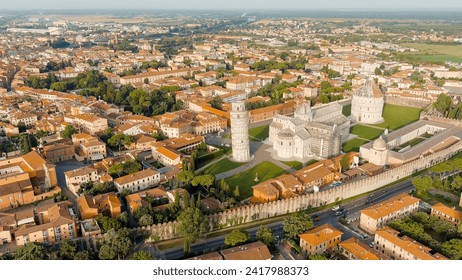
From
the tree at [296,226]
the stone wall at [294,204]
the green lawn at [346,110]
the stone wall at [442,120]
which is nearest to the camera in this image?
the tree at [296,226]

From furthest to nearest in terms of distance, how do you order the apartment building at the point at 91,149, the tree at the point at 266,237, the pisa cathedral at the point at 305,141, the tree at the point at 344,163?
the apartment building at the point at 91,149
the pisa cathedral at the point at 305,141
the tree at the point at 344,163
the tree at the point at 266,237

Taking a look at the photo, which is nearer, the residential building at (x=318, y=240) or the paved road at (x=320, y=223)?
the residential building at (x=318, y=240)

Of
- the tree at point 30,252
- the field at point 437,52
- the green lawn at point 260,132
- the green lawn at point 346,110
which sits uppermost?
the field at point 437,52

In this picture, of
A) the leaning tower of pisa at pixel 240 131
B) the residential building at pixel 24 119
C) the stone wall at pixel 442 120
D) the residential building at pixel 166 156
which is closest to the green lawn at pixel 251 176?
the leaning tower of pisa at pixel 240 131

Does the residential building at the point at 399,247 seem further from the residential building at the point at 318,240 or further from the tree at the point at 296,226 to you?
the tree at the point at 296,226

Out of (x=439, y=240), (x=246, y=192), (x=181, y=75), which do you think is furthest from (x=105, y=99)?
(x=439, y=240)

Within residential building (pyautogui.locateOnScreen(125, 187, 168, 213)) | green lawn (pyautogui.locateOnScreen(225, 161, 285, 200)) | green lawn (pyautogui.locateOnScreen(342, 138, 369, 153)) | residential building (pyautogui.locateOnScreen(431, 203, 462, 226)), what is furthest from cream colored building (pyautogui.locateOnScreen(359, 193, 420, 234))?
residential building (pyautogui.locateOnScreen(125, 187, 168, 213))
